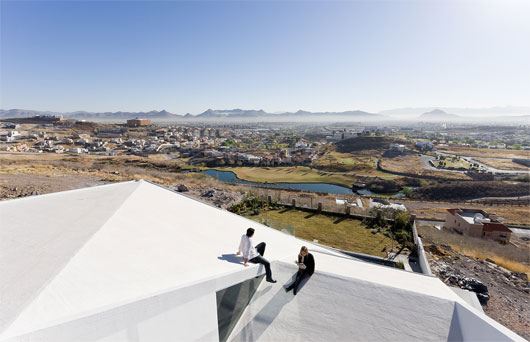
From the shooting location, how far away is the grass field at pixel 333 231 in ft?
35.5

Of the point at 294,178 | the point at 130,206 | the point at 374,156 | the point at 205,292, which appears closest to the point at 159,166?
the point at 294,178

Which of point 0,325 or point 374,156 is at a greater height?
point 0,325

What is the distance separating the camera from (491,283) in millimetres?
8664

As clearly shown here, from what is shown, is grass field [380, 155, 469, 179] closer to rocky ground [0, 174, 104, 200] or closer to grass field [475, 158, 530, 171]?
grass field [475, 158, 530, 171]

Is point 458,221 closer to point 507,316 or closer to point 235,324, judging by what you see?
point 507,316

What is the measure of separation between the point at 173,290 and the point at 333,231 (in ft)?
34.6

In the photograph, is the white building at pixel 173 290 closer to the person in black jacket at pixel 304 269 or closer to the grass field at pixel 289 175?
the person in black jacket at pixel 304 269

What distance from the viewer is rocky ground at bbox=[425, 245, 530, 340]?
273 inches

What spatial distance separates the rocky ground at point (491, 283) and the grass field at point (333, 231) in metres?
2.10

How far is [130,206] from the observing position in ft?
18.5

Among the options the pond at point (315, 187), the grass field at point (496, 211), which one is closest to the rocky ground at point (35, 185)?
the pond at point (315, 187)

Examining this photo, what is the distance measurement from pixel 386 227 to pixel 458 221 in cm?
962

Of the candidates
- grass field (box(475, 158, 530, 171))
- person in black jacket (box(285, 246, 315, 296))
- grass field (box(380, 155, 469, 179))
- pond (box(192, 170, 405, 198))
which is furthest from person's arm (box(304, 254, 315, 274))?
grass field (box(475, 158, 530, 171))

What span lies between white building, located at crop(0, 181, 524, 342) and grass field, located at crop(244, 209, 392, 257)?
14.7 ft
